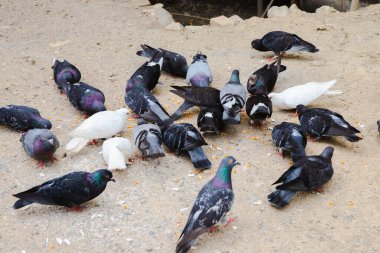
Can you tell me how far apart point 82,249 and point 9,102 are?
250cm

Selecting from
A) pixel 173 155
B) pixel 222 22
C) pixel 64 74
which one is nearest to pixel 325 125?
pixel 173 155

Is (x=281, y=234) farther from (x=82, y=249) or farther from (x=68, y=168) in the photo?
(x=68, y=168)

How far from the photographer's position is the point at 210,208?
3824 millimetres

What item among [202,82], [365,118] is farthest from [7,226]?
[365,118]

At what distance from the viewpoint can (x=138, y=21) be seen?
7.99 m

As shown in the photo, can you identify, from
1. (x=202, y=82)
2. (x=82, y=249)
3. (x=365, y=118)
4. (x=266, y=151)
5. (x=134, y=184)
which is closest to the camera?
(x=82, y=249)

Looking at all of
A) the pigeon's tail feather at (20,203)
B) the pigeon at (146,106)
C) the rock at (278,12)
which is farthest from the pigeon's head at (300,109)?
the rock at (278,12)

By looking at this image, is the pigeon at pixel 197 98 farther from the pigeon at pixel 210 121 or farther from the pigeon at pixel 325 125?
the pigeon at pixel 325 125

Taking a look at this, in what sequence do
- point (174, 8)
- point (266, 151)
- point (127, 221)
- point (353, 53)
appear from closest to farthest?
point (127, 221)
point (266, 151)
point (353, 53)
point (174, 8)

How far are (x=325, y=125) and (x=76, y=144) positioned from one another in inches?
82.7

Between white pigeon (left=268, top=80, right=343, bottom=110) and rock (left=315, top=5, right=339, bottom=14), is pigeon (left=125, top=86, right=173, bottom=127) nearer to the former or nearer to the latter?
white pigeon (left=268, top=80, right=343, bottom=110)

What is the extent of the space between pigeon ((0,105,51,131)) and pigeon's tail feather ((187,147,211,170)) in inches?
53.1

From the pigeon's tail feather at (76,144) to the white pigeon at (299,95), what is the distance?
1895 millimetres

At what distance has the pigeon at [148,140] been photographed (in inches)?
183
